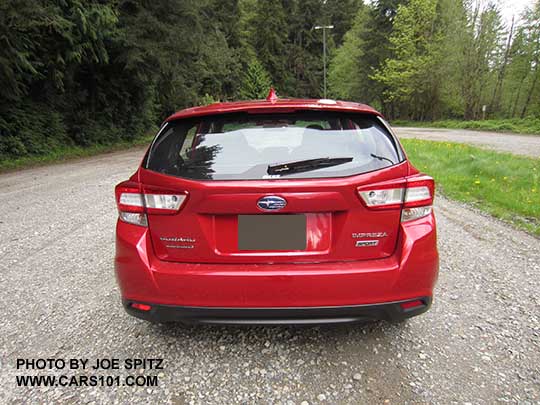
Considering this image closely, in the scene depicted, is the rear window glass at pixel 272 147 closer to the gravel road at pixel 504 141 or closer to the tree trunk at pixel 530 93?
the gravel road at pixel 504 141

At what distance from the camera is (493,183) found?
20.6 ft

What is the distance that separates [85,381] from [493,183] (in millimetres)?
6856

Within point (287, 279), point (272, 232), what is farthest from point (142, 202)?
point (287, 279)

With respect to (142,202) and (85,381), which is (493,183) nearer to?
(142,202)

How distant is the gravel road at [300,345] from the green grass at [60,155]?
29.7ft

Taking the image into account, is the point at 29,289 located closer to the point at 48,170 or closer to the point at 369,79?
the point at 48,170

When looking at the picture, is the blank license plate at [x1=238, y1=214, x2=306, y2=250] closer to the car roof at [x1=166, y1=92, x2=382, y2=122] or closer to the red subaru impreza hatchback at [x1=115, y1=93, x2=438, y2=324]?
the red subaru impreza hatchback at [x1=115, y1=93, x2=438, y2=324]

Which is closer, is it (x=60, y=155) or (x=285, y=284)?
(x=285, y=284)

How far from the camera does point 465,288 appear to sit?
9.28 feet

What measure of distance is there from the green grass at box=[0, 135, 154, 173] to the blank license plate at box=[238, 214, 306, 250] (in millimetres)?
10968

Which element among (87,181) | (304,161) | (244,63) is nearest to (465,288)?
(304,161)

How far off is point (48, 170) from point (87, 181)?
3.03 meters

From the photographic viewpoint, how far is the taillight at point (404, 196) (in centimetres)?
176

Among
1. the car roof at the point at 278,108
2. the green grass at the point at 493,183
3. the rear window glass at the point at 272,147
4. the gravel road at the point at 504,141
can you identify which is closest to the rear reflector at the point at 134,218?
the rear window glass at the point at 272,147
